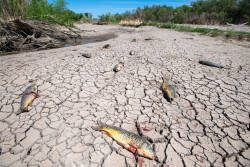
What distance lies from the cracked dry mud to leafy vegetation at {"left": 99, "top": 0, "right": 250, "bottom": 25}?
12.9m

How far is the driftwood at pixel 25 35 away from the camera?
4.56 metres

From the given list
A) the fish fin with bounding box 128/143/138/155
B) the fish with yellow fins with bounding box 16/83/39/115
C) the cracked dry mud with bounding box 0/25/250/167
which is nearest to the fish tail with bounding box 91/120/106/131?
the cracked dry mud with bounding box 0/25/250/167

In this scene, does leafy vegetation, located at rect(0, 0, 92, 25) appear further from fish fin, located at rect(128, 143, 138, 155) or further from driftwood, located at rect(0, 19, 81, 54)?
fish fin, located at rect(128, 143, 138, 155)

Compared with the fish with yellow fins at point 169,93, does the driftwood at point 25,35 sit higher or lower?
higher

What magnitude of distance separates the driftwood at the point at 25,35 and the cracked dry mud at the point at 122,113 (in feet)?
6.35

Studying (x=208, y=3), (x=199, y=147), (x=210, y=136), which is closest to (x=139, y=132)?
(x=199, y=147)

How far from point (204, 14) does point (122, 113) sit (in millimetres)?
16230

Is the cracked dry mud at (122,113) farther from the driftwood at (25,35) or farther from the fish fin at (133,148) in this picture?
the driftwood at (25,35)

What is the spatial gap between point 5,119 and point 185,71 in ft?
11.1

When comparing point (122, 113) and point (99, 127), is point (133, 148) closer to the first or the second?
point (99, 127)

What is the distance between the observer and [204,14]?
526 inches

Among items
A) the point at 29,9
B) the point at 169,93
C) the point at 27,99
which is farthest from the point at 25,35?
the point at 169,93

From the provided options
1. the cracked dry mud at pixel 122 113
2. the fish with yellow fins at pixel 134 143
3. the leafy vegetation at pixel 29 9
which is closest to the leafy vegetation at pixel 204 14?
the leafy vegetation at pixel 29 9

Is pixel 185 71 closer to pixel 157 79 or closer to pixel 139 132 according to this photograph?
pixel 157 79
